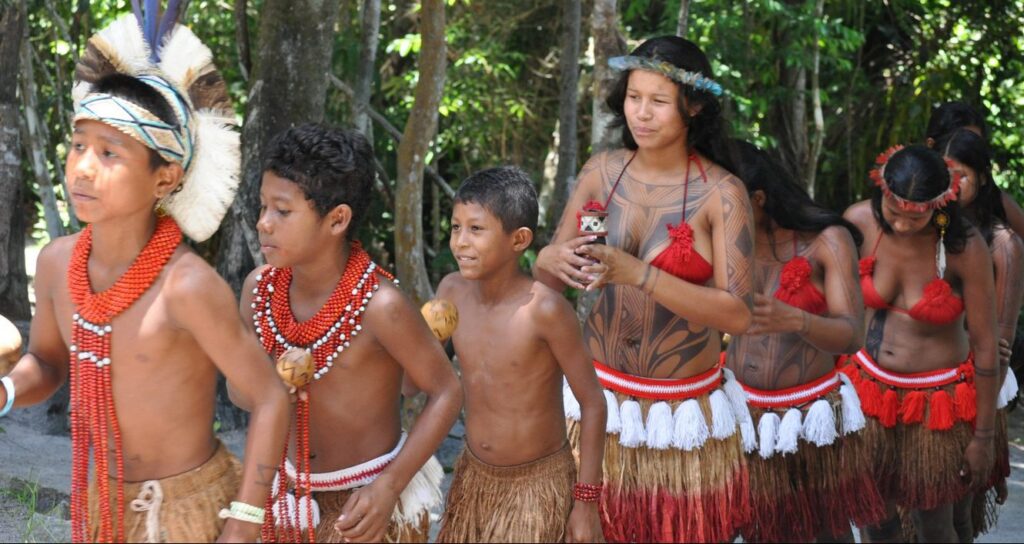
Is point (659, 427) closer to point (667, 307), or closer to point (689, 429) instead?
point (689, 429)

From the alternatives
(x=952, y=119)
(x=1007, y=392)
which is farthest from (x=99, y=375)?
(x=952, y=119)

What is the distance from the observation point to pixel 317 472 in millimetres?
3176

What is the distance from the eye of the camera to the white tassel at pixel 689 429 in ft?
12.6

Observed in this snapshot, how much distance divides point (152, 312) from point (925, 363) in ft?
10.9

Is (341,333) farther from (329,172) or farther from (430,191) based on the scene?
(430,191)

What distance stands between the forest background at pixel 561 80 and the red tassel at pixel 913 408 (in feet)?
9.66

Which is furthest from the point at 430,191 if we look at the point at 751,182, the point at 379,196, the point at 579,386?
the point at 579,386

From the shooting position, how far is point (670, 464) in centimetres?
388

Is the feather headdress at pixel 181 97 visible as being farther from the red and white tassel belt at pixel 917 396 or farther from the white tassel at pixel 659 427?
the red and white tassel belt at pixel 917 396

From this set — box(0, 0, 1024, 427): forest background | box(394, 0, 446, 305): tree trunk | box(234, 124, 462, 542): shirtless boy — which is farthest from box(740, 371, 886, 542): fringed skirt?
box(0, 0, 1024, 427): forest background

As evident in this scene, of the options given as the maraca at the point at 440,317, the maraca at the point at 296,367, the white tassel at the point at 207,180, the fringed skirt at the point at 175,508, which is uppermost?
the white tassel at the point at 207,180

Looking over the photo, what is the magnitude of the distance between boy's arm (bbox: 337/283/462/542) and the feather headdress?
49 cm

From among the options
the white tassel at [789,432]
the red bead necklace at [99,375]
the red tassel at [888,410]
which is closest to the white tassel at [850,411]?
the white tassel at [789,432]

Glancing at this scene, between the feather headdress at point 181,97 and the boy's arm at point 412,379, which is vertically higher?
the feather headdress at point 181,97
